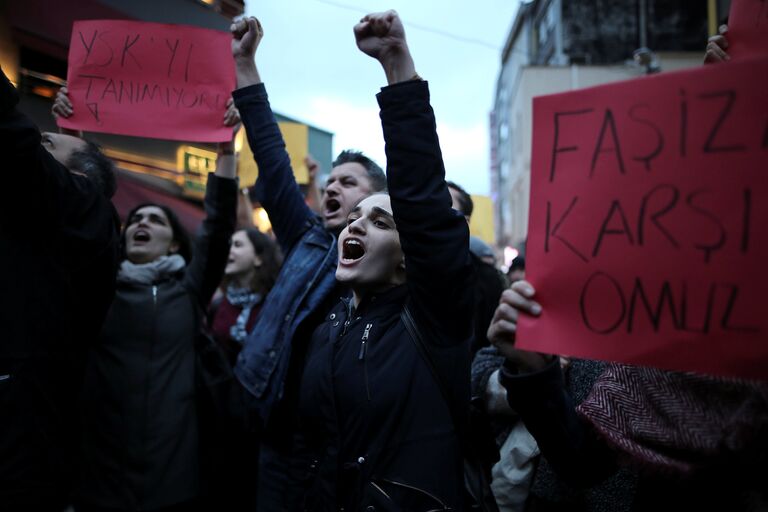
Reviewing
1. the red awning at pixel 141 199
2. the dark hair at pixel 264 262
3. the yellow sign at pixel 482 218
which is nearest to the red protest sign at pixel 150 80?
the dark hair at pixel 264 262

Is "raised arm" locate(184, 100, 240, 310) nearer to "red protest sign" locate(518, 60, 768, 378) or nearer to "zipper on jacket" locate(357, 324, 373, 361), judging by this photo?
"zipper on jacket" locate(357, 324, 373, 361)

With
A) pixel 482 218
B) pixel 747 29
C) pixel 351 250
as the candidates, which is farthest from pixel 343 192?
pixel 482 218

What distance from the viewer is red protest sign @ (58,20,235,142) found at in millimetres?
2664

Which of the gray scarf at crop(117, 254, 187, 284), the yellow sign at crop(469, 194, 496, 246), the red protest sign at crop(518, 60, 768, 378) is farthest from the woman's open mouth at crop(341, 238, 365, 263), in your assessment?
the yellow sign at crop(469, 194, 496, 246)

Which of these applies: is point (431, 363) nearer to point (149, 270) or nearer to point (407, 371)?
point (407, 371)

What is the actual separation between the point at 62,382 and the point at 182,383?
95 centimetres

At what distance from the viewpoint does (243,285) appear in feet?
14.2

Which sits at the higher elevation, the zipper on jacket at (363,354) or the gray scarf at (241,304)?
the zipper on jacket at (363,354)

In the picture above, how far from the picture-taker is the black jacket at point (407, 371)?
1.59 m

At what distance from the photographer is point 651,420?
134 cm

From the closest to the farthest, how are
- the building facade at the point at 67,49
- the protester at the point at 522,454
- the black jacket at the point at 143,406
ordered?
the protester at the point at 522,454 < the black jacket at the point at 143,406 < the building facade at the point at 67,49

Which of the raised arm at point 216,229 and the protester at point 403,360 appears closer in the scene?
the protester at point 403,360

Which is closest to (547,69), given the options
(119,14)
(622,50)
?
(622,50)

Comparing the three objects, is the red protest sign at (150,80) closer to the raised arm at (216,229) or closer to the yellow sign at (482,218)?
the raised arm at (216,229)
